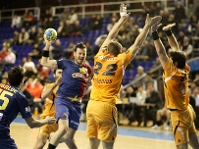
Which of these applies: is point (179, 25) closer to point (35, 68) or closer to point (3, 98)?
point (35, 68)

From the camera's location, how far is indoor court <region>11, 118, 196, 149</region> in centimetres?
1070

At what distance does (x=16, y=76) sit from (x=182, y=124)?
2.66 meters

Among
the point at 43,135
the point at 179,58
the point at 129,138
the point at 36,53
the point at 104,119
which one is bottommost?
the point at 129,138

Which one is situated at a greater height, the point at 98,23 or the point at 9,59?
the point at 98,23

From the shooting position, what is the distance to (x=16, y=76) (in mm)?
5656

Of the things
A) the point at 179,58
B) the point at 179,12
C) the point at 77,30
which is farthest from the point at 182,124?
the point at 77,30

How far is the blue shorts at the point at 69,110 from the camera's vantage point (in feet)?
25.1

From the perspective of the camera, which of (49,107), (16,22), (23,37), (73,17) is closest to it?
(49,107)

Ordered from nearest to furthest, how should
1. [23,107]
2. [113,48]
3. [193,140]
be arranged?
[23,107], [113,48], [193,140]

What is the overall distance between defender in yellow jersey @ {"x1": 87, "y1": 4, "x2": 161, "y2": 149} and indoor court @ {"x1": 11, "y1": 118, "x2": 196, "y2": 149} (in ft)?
11.6

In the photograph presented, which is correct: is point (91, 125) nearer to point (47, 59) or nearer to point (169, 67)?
point (47, 59)

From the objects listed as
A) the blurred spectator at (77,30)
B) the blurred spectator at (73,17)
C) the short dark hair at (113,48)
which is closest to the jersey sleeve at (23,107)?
the short dark hair at (113,48)

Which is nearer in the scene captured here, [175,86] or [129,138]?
[175,86]

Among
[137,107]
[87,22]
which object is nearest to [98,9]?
[87,22]
